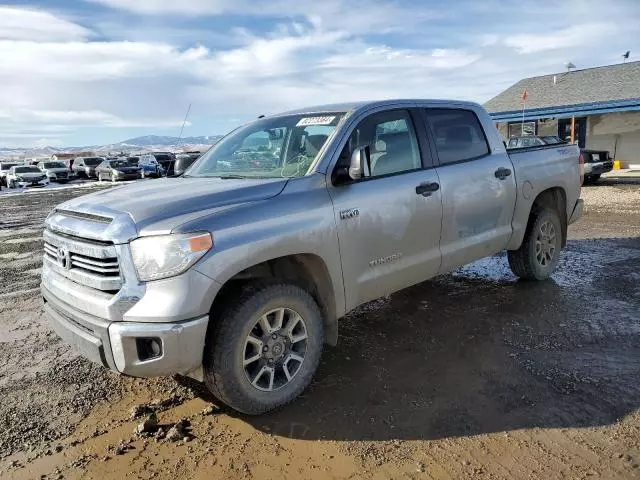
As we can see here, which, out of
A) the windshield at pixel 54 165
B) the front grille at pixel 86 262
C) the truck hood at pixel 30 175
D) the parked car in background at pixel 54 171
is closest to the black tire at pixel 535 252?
the front grille at pixel 86 262

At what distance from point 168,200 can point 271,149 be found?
49.2 inches

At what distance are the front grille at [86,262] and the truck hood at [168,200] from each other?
110 millimetres

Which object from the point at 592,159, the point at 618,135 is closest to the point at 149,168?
the point at 592,159

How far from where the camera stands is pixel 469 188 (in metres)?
4.62

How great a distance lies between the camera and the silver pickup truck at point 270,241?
2.90 metres

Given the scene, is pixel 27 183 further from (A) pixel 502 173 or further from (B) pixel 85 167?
(A) pixel 502 173

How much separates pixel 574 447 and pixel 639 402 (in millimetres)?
764

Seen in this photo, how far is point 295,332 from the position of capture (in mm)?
3473

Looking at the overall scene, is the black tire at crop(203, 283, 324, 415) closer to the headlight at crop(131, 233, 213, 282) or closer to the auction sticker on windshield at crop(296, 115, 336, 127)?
the headlight at crop(131, 233, 213, 282)

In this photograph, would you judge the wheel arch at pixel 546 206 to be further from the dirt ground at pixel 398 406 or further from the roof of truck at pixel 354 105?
the roof of truck at pixel 354 105

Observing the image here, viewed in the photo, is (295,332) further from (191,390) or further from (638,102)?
(638,102)

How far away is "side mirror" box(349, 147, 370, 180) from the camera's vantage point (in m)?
3.52

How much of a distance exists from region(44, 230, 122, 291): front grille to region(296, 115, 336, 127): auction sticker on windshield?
191cm

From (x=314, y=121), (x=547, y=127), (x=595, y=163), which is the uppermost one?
(x=314, y=121)
